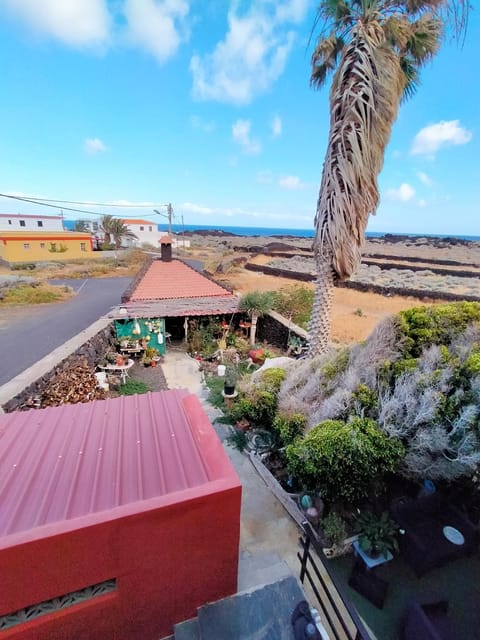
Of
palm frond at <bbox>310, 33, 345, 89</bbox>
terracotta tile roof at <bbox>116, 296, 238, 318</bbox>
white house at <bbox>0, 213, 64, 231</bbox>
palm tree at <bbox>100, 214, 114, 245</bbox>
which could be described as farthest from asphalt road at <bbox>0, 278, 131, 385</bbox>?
white house at <bbox>0, 213, 64, 231</bbox>

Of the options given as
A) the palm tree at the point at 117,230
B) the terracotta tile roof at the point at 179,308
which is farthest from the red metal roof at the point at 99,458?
the palm tree at the point at 117,230

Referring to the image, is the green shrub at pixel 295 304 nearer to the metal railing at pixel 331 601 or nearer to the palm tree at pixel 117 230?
the metal railing at pixel 331 601

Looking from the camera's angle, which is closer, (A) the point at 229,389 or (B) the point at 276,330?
(A) the point at 229,389

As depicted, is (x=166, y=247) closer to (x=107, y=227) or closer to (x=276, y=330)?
(x=276, y=330)

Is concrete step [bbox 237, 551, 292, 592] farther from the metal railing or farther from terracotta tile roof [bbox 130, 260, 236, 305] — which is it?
terracotta tile roof [bbox 130, 260, 236, 305]

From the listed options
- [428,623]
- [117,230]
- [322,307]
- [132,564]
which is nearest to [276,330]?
[322,307]
